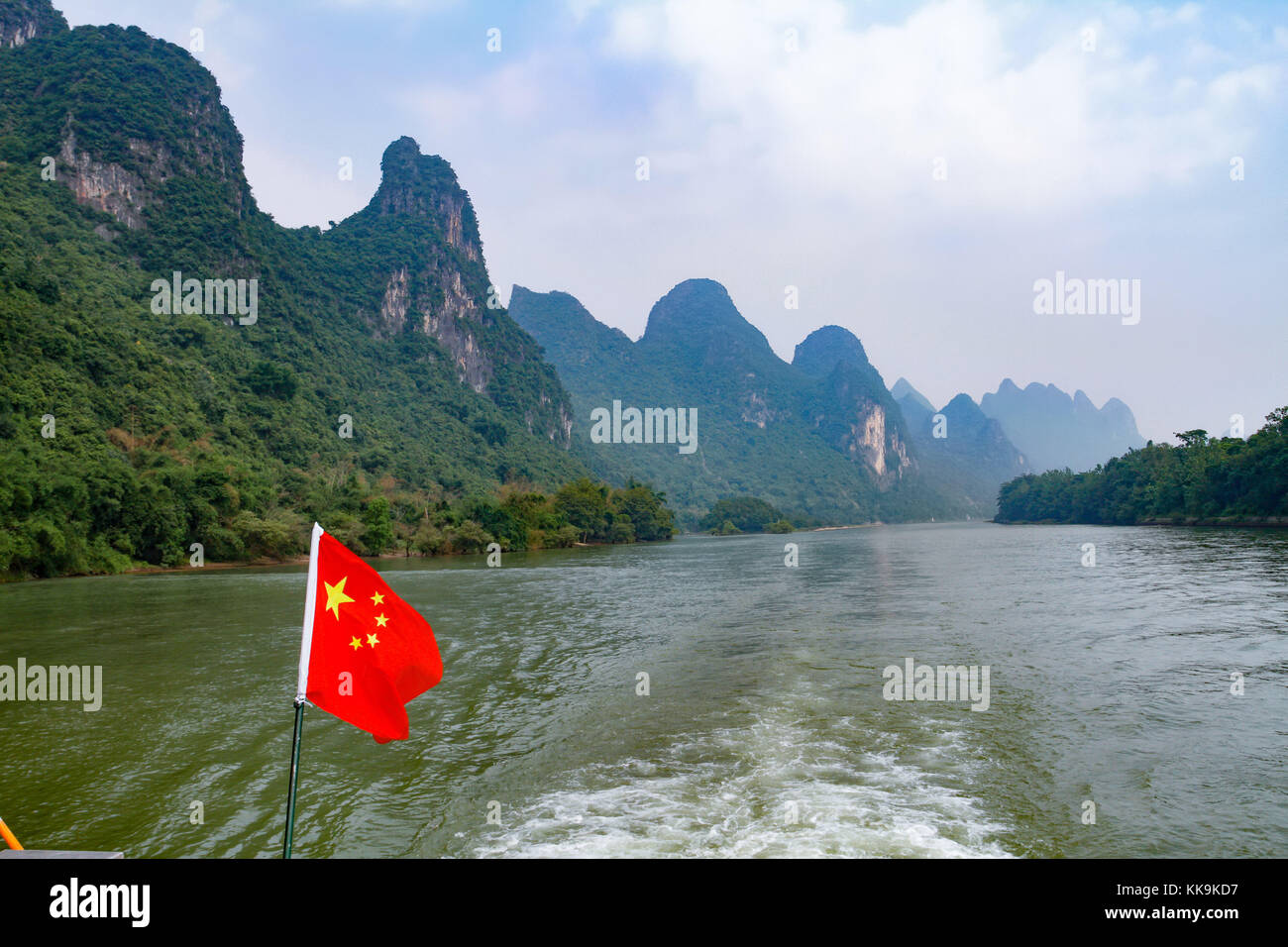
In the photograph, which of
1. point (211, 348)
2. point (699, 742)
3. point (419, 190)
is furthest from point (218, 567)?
point (419, 190)

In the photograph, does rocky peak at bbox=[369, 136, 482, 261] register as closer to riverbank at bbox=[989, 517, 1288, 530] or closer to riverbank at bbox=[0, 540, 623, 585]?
riverbank at bbox=[0, 540, 623, 585]

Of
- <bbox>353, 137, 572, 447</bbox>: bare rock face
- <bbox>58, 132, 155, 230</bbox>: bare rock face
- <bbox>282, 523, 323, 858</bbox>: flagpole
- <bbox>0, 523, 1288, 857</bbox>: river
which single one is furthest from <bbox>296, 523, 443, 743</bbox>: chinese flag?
<bbox>353, 137, 572, 447</bbox>: bare rock face

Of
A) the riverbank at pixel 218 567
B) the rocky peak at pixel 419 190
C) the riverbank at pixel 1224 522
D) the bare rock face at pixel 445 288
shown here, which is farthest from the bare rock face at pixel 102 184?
the riverbank at pixel 1224 522

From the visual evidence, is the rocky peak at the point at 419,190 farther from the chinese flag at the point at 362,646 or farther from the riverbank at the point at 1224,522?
the chinese flag at the point at 362,646

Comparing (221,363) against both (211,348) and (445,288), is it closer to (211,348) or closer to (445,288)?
(211,348)
